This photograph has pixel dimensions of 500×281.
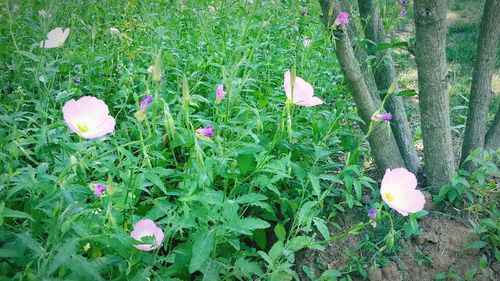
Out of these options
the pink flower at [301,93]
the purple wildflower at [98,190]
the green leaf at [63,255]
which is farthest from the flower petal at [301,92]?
the green leaf at [63,255]

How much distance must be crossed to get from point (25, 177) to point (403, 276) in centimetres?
144

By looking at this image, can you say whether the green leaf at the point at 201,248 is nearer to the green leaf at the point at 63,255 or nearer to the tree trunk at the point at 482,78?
the green leaf at the point at 63,255

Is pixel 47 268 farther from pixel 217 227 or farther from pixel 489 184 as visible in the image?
pixel 489 184

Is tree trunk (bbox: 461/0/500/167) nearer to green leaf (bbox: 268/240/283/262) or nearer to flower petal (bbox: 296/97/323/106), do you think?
flower petal (bbox: 296/97/323/106)

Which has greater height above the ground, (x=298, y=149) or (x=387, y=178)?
(x=387, y=178)

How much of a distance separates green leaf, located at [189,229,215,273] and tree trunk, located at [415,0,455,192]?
1124mm

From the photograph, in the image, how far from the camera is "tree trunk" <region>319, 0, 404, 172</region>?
6.69 ft

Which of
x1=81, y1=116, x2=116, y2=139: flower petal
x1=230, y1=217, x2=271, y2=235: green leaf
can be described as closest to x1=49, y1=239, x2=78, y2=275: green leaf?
x1=81, y1=116, x2=116, y2=139: flower petal

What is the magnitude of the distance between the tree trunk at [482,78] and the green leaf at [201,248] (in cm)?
136

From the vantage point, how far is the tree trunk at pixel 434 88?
6.54ft

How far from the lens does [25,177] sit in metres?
1.55

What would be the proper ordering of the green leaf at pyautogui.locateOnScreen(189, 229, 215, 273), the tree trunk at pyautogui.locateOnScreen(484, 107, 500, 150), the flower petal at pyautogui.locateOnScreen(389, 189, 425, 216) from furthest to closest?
the tree trunk at pyautogui.locateOnScreen(484, 107, 500, 150), the flower petal at pyautogui.locateOnScreen(389, 189, 425, 216), the green leaf at pyautogui.locateOnScreen(189, 229, 215, 273)

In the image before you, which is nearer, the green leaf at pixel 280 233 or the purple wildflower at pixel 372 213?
the purple wildflower at pixel 372 213

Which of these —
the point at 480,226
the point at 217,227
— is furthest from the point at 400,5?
the point at 217,227
